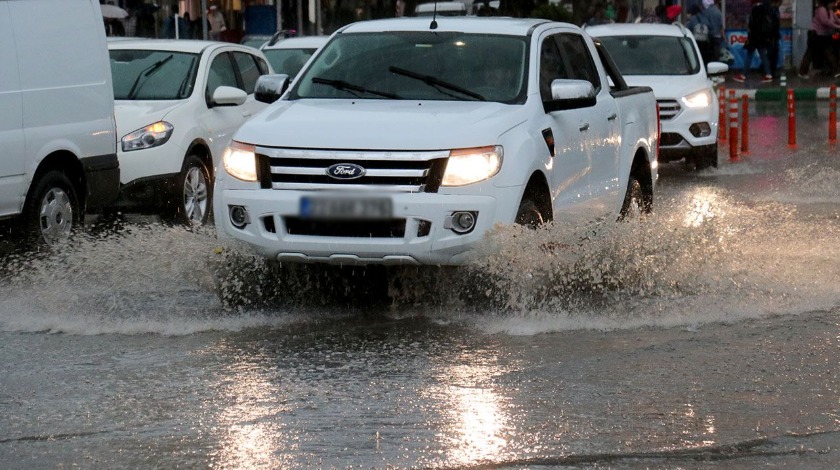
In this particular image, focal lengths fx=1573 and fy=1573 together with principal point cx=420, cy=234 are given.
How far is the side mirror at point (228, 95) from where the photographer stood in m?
13.5

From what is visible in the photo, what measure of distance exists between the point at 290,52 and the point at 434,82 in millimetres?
10677

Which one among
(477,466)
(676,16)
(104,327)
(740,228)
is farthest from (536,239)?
(676,16)

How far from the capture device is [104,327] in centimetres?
850

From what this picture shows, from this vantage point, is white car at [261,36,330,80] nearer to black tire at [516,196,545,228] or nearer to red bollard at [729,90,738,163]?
red bollard at [729,90,738,163]

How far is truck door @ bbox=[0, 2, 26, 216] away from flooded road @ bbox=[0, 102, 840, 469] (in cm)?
54

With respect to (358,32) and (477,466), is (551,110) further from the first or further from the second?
(477,466)

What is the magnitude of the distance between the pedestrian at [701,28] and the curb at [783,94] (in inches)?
72.0

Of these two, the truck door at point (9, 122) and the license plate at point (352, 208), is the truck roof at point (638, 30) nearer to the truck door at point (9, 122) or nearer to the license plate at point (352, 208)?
the truck door at point (9, 122)

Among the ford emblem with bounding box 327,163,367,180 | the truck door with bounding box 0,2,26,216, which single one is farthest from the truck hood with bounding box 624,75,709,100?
the ford emblem with bounding box 327,163,367,180

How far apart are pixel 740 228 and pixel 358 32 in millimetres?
3996

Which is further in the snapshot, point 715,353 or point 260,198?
point 260,198

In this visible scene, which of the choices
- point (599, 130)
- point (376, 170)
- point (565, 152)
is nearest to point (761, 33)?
point (599, 130)

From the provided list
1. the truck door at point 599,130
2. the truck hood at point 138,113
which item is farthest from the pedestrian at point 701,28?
the truck door at point 599,130

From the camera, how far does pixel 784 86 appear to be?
110 feet
